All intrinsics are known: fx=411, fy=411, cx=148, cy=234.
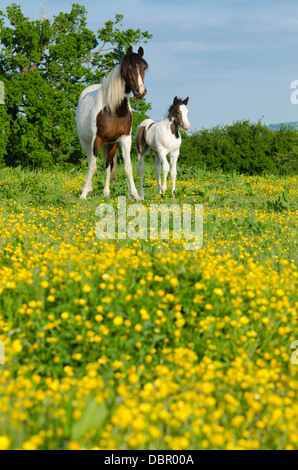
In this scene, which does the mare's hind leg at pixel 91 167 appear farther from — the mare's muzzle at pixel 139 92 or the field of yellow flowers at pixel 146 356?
the field of yellow flowers at pixel 146 356

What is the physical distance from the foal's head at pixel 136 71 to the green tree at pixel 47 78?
8828mm

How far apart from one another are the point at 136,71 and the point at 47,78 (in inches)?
427

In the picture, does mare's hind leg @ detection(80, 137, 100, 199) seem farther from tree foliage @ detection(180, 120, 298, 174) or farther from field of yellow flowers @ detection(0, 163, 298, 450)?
tree foliage @ detection(180, 120, 298, 174)

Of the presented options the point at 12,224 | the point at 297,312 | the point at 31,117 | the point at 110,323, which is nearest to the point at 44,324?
the point at 110,323

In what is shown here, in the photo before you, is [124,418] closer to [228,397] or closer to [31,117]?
[228,397]

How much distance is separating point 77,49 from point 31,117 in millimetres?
4113

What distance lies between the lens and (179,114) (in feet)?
33.1

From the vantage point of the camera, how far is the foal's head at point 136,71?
8273mm

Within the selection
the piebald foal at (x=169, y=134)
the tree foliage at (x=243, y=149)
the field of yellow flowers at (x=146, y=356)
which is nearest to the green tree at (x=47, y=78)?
the tree foliage at (x=243, y=149)

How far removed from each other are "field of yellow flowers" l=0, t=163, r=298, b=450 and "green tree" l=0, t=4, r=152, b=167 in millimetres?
13424

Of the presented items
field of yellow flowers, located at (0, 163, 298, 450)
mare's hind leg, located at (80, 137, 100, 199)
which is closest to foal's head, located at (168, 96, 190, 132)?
mare's hind leg, located at (80, 137, 100, 199)

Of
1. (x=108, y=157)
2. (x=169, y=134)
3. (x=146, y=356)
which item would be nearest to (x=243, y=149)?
(x=169, y=134)

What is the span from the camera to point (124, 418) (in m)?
1.92

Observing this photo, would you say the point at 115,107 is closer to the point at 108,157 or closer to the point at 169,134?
the point at 108,157
